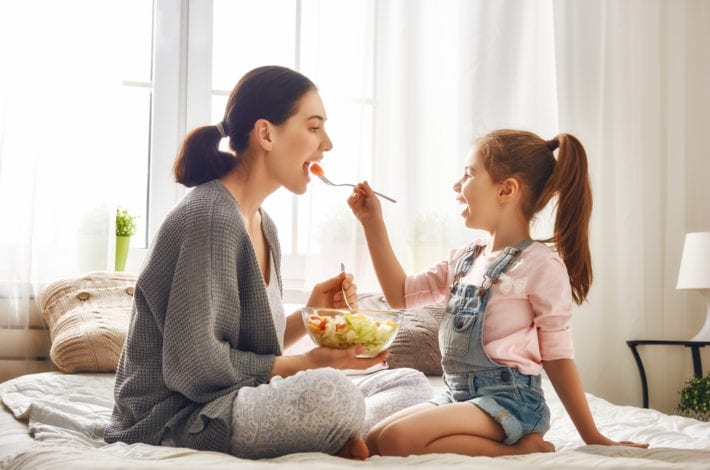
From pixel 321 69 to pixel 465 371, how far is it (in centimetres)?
188

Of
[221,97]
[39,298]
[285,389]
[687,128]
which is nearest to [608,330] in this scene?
[687,128]

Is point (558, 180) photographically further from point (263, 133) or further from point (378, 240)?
point (263, 133)

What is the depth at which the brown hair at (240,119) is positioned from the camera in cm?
171

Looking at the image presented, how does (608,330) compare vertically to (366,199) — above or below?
below

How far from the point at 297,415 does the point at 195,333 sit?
9.0 inches

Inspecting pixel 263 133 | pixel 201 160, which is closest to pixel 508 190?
pixel 263 133

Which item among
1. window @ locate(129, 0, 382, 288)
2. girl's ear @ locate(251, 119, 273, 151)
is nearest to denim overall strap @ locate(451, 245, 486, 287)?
girl's ear @ locate(251, 119, 273, 151)

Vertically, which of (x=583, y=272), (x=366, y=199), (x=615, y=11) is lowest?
(x=583, y=272)

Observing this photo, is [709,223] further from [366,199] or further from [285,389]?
[285,389]

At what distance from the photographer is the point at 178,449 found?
129cm

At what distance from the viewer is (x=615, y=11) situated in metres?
3.65

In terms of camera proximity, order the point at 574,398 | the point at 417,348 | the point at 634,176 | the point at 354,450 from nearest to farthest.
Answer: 1. the point at 354,450
2. the point at 574,398
3. the point at 417,348
4. the point at 634,176

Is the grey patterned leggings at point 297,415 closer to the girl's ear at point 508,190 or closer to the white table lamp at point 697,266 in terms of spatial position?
the girl's ear at point 508,190

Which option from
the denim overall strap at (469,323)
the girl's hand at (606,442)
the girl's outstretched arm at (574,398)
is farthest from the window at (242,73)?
the girl's hand at (606,442)
